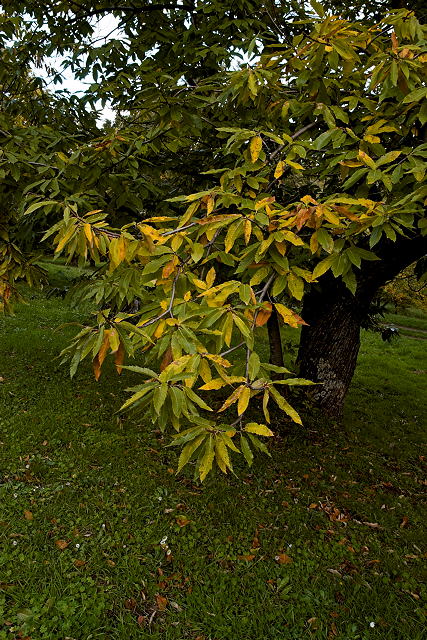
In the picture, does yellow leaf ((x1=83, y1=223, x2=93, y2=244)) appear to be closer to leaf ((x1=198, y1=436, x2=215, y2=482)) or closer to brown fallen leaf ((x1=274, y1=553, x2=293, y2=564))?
leaf ((x1=198, y1=436, x2=215, y2=482))

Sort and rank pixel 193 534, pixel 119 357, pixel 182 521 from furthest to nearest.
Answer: pixel 182 521, pixel 193 534, pixel 119 357

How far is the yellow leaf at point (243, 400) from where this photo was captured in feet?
5.87

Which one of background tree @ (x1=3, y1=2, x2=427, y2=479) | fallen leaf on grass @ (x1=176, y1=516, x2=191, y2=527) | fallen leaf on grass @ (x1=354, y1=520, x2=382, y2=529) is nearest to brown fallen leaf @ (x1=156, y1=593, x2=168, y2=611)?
fallen leaf on grass @ (x1=176, y1=516, x2=191, y2=527)

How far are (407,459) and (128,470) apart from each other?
3.77 meters

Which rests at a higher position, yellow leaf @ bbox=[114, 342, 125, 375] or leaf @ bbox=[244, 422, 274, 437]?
yellow leaf @ bbox=[114, 342, 125, 375]

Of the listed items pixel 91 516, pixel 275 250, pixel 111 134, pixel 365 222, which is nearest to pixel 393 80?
pixel 365 222

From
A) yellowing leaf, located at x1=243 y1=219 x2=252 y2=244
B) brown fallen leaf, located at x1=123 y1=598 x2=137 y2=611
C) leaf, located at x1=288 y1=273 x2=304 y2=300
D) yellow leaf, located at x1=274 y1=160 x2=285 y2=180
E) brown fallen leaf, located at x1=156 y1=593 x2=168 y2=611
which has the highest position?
yellow leaf, located at x1=274 y1=160 x2=285 y2=180

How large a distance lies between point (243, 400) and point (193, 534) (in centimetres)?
273

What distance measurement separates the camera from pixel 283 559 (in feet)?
12.7

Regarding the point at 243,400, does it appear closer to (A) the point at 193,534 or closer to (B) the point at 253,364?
(B) the point at 253,364

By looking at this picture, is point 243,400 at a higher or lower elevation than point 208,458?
higher

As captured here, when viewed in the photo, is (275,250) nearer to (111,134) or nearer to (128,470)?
(111,134)

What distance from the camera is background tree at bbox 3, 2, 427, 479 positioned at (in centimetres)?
207

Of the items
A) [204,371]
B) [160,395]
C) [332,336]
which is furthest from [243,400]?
[332,336]
